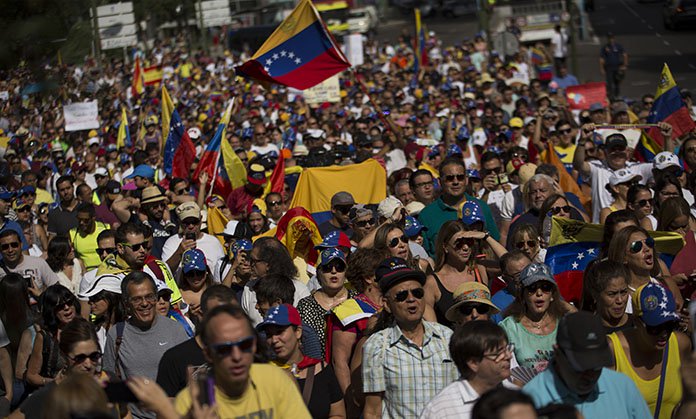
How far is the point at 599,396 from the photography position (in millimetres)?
5035

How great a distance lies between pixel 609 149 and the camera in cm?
1127

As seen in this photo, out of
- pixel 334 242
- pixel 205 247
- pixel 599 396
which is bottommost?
pixel 205 247

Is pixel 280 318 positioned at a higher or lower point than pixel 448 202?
higher

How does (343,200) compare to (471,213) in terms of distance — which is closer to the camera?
(471,213)

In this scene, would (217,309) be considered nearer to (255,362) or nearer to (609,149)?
(255,362)

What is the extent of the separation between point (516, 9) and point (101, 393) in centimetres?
4815

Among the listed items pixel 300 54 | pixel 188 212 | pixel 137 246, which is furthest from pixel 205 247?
pixel 300 54

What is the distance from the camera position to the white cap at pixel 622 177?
10188 mm

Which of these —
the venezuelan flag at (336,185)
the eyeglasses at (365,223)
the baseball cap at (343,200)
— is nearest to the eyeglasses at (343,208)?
the baseball cap at (343,200)

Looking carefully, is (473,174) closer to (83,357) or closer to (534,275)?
(534,275)

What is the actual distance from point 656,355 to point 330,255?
2526mm

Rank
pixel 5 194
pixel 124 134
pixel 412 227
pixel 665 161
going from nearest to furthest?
1. pixel 412 227
2. pixel 665 161
3. pixel 5 194
4. pixel 124 134

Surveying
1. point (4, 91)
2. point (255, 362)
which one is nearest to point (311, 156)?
point (4, 91)

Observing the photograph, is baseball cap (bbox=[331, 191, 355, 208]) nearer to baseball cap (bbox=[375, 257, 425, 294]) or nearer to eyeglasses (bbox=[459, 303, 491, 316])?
eyeglasses (bbox=[459, 303, 491, 316])
